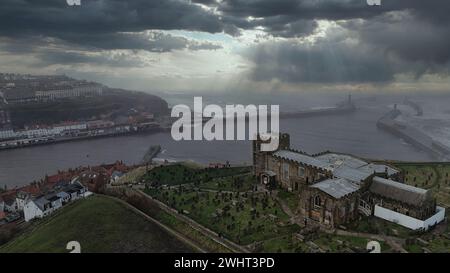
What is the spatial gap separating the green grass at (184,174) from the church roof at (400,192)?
20.6 metres

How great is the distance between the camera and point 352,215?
33594 mm

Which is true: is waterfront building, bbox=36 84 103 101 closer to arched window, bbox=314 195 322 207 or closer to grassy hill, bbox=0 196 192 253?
grassy hill, bbox=0 196 192 253

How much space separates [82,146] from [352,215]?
87.0 m

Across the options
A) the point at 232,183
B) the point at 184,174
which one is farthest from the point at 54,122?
the point at 232,183

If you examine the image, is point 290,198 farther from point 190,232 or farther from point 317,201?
point 190,232

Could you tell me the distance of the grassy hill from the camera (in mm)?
33594

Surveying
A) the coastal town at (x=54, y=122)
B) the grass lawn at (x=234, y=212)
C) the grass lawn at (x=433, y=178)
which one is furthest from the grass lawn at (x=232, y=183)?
the coastal town at (x=54, y=122)

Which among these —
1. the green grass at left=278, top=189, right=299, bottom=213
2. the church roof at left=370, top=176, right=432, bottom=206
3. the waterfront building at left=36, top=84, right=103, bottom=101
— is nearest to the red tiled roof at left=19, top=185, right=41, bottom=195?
the green grass at left=278, top=189, right=299, bottom=213

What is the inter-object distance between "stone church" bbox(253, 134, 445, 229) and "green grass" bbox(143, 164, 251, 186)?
13.4m

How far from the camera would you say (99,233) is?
3609cm

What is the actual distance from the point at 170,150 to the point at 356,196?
216ft

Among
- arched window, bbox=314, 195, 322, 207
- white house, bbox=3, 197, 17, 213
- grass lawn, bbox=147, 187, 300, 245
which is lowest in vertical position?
white house, bbox=3, 197, 17, 213

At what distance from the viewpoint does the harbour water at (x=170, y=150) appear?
259 feet
